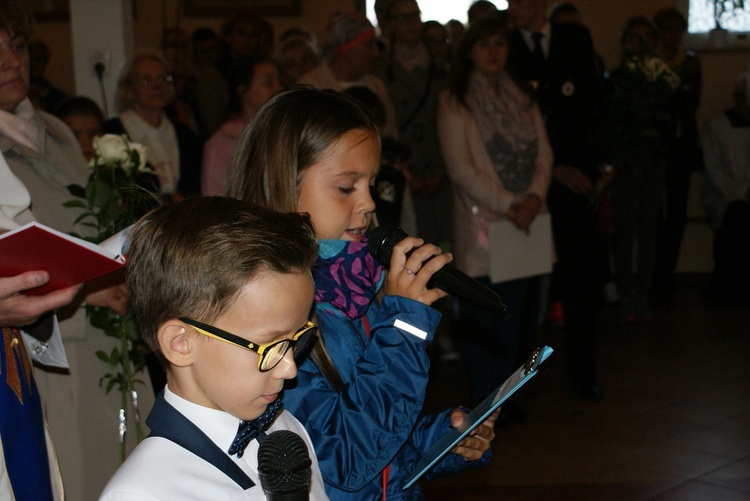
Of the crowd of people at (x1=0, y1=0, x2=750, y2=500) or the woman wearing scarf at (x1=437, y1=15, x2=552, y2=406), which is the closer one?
the crowd of people at (x1=0, y1=0, x2=750, y2=500)

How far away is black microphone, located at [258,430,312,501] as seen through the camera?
116 cm

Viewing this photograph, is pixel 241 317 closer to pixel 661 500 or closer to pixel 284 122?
pixel 284 122

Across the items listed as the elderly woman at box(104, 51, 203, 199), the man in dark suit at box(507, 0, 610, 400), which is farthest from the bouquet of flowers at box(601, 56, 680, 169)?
the elderly woman at box(104, 51, 203, 199)

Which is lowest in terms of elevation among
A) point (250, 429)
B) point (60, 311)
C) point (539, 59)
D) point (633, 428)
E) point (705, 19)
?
point (633, 428)

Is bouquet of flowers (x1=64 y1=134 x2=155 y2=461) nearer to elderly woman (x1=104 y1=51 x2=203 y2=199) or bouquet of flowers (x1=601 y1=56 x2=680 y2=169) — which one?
elderly woman (x1=104 y1=51 x2=203 y2=199)

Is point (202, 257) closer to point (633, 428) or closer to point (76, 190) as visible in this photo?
point (76, 190)

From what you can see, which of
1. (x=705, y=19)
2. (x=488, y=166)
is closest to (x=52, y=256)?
(x=488, y=166)

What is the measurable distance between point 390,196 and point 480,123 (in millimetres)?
574

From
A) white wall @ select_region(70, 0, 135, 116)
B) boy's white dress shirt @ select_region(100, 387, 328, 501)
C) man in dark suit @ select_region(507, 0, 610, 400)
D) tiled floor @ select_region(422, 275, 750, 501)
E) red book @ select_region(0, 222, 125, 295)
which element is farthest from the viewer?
white wall @ select_region(70, 0, 135, 116)

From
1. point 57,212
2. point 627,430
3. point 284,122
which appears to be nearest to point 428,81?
point 627,430

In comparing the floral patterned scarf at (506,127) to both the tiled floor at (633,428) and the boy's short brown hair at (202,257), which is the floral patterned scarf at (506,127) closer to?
the tiled floor at (633,428)

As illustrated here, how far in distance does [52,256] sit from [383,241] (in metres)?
0.63

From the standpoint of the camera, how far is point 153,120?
441cm

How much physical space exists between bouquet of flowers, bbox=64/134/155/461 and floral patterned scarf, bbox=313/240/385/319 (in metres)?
0.93
